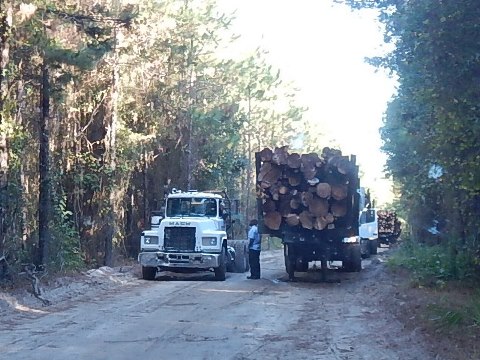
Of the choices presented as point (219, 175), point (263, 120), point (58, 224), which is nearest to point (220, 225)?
point (58, 224)

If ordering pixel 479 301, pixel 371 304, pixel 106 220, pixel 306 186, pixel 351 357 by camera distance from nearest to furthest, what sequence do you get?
pixel 351 357 → pixel 479 301 → pixel 371 304 → pixel 306 186 → pixel 106 220

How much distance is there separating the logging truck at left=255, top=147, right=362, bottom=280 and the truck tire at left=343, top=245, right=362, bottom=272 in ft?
4.54

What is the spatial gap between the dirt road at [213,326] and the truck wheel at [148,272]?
2.67m

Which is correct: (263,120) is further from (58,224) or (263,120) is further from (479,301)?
(479,301)

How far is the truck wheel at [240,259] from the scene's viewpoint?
86.1 ft

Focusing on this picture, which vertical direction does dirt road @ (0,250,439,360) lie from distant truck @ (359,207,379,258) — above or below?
below

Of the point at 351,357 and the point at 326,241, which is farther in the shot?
the point at 326,241

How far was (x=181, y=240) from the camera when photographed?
22.4m

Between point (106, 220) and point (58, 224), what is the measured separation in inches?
142

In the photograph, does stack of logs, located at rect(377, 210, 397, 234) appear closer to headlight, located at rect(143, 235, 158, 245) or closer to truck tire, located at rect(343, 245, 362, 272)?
truck tire, located at rect(343, 245, 362, 272)

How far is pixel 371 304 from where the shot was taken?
1656 cm

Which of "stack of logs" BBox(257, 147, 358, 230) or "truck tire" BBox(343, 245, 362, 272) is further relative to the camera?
"truck tire" BBox(343, 245, 362, 272)

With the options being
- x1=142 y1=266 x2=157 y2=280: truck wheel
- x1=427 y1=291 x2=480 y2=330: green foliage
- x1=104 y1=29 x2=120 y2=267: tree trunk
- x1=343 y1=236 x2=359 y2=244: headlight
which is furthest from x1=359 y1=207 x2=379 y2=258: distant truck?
x1=427 y1=291 x2=480 y2=330: green foliage

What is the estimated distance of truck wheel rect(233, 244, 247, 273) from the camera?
1033 inches
